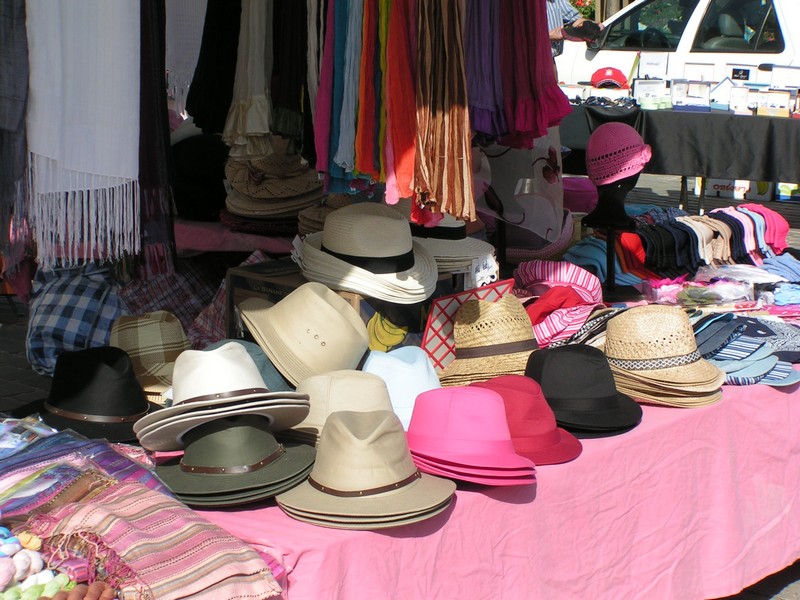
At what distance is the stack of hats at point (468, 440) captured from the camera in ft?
8.24

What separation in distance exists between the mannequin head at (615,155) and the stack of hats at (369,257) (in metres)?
1.78

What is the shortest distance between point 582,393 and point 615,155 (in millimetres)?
2244

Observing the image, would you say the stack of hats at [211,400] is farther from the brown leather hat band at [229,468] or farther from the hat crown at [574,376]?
the hat crown at [574,376]

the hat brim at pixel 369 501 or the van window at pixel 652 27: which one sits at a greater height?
the van window at pixel 652 27

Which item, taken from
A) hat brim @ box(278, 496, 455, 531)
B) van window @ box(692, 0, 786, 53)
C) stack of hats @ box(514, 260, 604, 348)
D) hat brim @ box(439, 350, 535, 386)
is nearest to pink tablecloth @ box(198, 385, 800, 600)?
hat brim @ box(278, 496, 455, 531)

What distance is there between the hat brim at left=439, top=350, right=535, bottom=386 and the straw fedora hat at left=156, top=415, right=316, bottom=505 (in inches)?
35.5

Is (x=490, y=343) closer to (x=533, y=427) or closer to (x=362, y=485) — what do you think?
(x=533, y=427)

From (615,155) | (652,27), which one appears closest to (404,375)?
(615,155)

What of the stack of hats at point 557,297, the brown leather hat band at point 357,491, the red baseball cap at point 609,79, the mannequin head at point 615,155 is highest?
the red baseball cap at point 609,79

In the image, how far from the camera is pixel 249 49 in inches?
160

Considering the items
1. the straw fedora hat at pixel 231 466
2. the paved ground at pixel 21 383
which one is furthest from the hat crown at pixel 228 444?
the paved ground at pixel 21 383

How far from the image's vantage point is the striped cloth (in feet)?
6.15

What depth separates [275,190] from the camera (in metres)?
4.57

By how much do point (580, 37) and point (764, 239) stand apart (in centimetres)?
590
